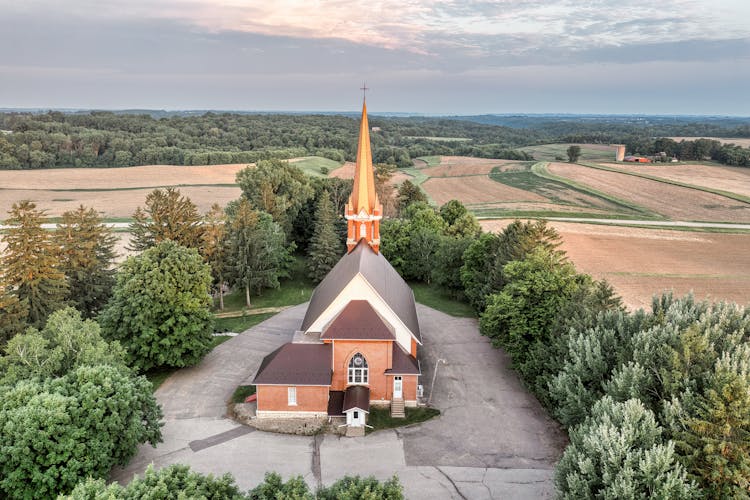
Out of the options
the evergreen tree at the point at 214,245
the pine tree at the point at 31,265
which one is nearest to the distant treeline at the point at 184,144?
the evergreen tree at the point at 214,245

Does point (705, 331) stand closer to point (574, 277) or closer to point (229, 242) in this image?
point (574, 277)

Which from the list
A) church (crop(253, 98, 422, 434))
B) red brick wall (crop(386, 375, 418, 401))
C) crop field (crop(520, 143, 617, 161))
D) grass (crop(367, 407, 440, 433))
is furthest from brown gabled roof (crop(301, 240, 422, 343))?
crop field (crop(520, 143, 617, 161))

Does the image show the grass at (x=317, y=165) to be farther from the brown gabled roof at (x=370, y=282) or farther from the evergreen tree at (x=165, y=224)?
the brown gabled roof at (x=370, y=282)

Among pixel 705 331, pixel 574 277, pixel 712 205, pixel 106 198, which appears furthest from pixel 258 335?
pixel 712 205

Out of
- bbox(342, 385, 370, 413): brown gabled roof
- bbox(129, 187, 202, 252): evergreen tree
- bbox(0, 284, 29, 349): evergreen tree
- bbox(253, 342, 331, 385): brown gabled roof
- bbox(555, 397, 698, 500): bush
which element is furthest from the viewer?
bbox(129, 187, 202, 252): evergreen tree

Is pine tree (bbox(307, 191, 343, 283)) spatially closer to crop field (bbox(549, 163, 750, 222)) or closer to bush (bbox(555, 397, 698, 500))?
bush (bbox(555, 397, 698, 500))

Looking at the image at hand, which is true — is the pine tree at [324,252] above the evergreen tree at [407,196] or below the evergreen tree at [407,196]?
below
